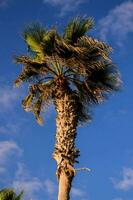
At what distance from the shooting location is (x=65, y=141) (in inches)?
603

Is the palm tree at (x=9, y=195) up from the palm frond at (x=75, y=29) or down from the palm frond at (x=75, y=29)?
down

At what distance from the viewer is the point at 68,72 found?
16.4 meters

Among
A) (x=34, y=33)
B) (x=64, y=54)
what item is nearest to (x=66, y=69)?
(x=64, y=54)

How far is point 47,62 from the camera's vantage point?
53.6 ft

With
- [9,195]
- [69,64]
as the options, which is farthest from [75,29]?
[9,195]

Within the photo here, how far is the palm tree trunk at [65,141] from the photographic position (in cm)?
1486

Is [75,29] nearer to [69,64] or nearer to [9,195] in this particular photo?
[69,64]

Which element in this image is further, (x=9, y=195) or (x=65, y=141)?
(x=9, y=195)

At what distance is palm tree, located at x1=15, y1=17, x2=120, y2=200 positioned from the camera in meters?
15.8

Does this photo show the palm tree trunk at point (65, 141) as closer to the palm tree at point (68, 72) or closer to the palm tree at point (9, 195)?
the palm tree at point (68, 72)

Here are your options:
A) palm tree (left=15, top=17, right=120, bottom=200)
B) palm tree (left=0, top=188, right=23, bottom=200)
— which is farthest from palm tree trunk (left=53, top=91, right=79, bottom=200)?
palm tree (left=0, top=188, right=23, bottom=200)

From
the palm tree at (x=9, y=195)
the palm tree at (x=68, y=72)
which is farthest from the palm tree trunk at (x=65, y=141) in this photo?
the palm tree at (x=9, y=195)

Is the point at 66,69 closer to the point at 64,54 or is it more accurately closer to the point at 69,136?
the point at 64,54

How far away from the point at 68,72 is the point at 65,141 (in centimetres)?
234
